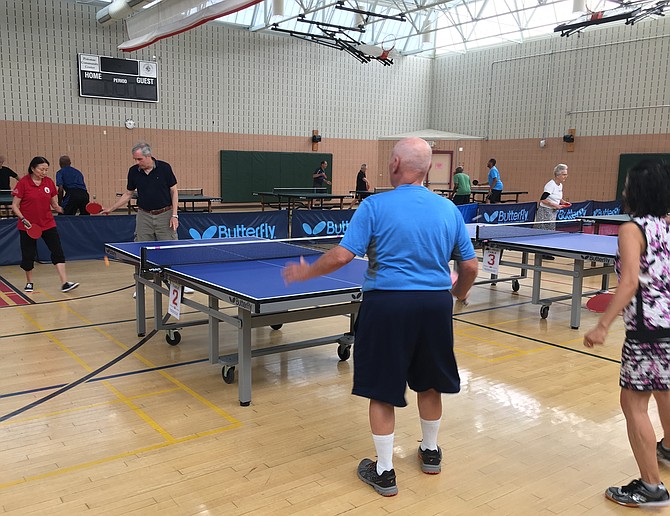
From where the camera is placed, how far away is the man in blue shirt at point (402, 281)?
9.20 ft

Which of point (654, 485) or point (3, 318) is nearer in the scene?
point (654, 485)

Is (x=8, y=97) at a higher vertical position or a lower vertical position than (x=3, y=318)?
higher

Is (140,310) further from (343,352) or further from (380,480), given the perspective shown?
(380,480)

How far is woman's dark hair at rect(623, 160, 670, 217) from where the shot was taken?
9.07 ft

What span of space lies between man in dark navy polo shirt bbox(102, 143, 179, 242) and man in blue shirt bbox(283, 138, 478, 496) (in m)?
4.27

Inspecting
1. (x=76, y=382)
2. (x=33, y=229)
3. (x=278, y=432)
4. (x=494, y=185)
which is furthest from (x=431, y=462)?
(x=494, y=185)

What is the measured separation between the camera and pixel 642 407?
2.88 m

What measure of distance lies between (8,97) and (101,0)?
3507mm

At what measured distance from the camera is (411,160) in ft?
9.38

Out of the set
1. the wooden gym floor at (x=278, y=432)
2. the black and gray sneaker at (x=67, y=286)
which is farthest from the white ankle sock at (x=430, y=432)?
the black and gray sneaker at (x=67, y=286)

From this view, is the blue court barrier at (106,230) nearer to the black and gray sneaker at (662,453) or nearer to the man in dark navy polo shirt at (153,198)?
the man in dark navy polo shirt at (153,198)

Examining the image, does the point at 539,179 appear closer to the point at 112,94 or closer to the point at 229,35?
the point at 229,35

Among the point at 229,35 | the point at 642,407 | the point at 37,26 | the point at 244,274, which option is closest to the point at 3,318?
the point at 244,274

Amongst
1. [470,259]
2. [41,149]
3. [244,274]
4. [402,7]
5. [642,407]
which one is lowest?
[642,407]
